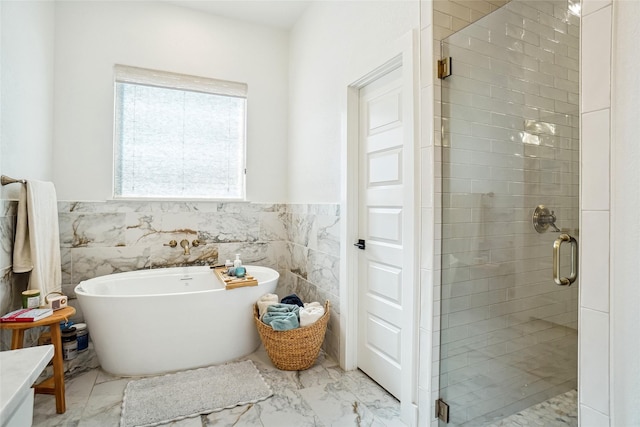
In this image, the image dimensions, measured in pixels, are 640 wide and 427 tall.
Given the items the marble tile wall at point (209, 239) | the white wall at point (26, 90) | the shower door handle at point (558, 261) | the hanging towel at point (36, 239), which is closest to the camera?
the shower door handle at point (558, 261)

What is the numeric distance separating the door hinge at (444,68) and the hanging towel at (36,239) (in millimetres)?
2640

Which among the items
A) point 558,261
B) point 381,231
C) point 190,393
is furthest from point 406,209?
point 190,393

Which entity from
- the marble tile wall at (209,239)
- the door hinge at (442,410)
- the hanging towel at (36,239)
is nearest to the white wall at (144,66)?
the marble tile wall at (209,239)

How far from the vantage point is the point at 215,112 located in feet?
11.2

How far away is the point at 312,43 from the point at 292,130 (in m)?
0.86

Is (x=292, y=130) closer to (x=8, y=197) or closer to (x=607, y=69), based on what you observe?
(x=8, y=197)

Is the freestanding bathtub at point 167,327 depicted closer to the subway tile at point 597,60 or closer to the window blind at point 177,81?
the window blind at point 177,81

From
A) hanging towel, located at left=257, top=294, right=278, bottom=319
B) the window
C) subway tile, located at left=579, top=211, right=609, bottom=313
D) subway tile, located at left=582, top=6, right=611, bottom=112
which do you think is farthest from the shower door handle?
the window

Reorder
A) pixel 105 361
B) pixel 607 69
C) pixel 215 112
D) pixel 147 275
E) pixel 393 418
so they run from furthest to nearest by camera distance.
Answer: pixel 215 112
pixel 147 275
pixel 105 361
pixel 393 418
pixel 607 69

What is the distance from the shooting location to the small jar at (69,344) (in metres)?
2.51

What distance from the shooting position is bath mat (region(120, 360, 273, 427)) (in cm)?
189

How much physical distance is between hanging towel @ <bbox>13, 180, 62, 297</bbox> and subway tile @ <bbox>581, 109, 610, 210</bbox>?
296cm

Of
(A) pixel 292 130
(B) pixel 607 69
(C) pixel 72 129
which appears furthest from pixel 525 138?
(C) pixel 72 129

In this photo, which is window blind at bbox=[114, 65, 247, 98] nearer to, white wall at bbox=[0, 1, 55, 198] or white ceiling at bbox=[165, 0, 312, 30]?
white wall at bbox=[0, 1, 55, 198]
